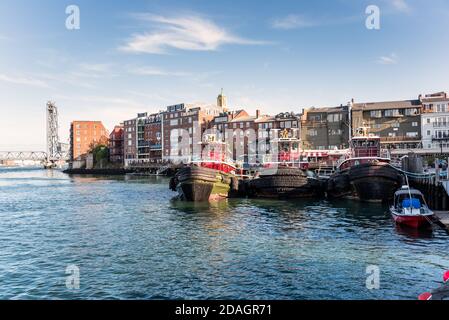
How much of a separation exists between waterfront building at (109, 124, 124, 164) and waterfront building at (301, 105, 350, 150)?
97334 mm

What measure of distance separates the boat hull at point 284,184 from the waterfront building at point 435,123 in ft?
191

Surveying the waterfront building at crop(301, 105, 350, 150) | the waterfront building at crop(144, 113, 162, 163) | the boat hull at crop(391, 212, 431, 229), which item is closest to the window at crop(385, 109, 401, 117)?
the waterfront building at crop(301, 105, 350, 150)

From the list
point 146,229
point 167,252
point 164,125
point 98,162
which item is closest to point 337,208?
point 146,229

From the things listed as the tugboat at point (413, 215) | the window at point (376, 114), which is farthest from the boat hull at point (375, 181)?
the window at point (376, 114)

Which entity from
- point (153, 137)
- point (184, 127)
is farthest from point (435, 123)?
point (153, 137)

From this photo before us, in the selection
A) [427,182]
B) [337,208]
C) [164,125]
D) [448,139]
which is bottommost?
[337,208]

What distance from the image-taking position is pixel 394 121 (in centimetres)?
9994

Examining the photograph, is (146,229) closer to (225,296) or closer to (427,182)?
(225,296)

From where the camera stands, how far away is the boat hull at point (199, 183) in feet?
143

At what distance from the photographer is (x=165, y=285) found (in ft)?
A: 51.8

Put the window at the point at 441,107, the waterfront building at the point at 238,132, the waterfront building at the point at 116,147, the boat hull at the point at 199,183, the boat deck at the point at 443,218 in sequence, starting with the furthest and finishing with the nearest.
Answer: the waterfront building at the point at 116,147
the waterfront building at the point at 238,132
the window at the point at 441,107
the boat hull at the point at 199,183
the boat deck at the point at 443,218

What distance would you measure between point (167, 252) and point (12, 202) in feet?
118

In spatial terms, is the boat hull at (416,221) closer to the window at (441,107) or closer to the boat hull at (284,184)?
the boat hull at (284,184)

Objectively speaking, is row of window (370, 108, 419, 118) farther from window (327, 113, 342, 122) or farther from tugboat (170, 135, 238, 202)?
tugboat (170, 135, 238, 202)
